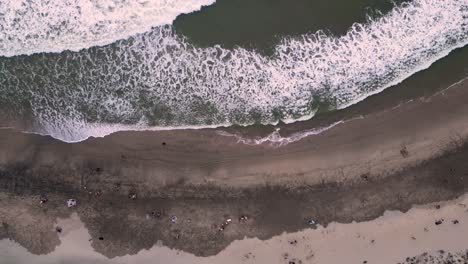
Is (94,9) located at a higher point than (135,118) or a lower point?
higher

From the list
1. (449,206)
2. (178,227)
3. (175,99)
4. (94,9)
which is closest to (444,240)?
(449,206)

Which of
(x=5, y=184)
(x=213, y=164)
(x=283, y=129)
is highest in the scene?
(x=283, y=129)

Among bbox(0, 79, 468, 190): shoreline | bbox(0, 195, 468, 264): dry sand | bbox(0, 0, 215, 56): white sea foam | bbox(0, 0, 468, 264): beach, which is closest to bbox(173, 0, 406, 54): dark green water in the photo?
bbox(0, 0, 468, 264): beach

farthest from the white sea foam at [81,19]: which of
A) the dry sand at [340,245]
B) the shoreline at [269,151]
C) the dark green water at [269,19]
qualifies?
the dry sand at [340,245]

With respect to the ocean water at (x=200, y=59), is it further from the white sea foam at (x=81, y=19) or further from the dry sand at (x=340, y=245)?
the dry sand at (x=340, y=245)

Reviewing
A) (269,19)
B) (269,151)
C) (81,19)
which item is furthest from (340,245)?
(81,19)

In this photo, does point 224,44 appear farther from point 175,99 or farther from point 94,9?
point 94,9
